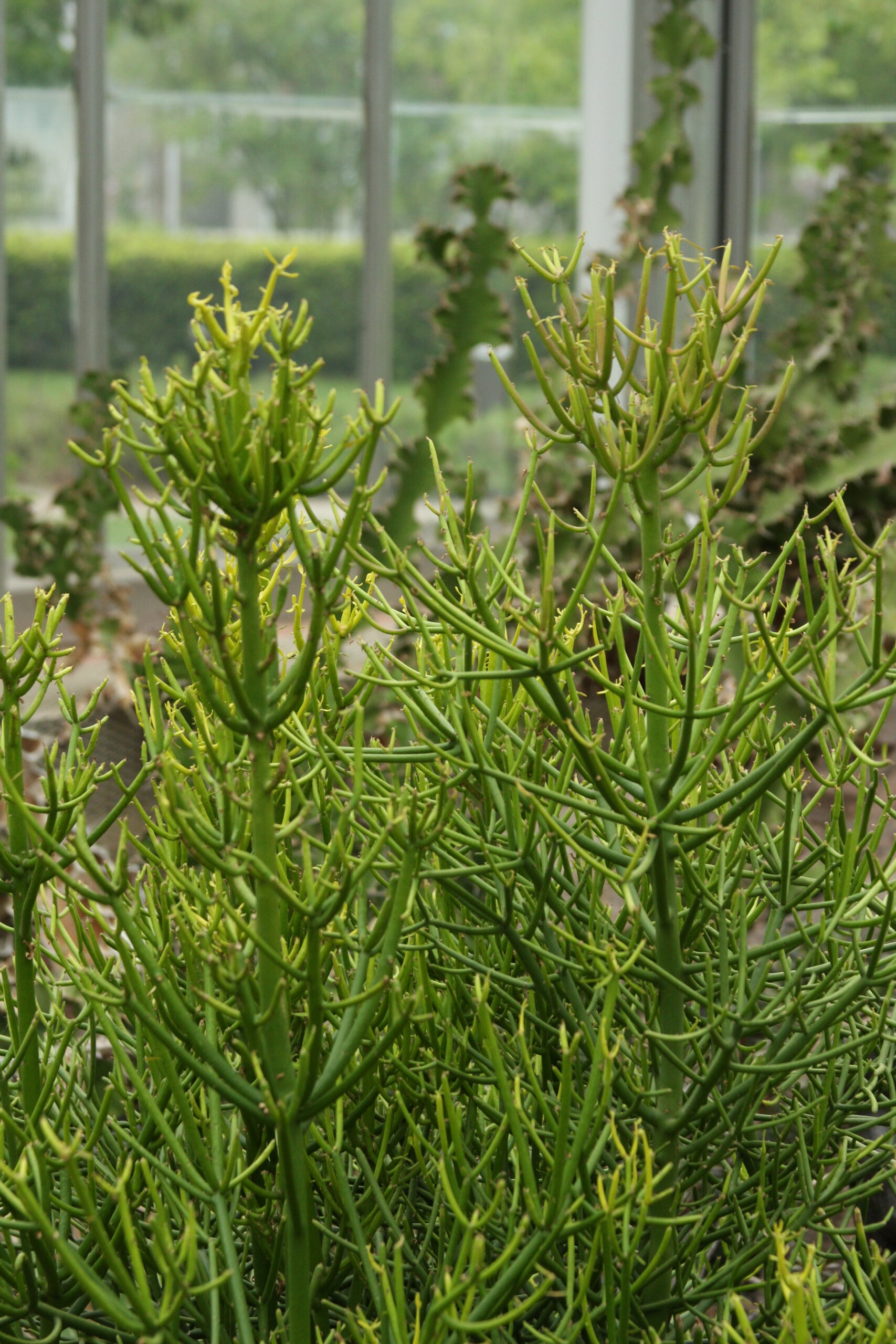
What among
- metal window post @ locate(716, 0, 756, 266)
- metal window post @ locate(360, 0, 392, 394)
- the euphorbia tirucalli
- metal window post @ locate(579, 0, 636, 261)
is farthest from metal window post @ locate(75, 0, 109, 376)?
the euphorbia tirucalli

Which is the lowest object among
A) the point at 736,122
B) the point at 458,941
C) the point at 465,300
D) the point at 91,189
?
the point at 458,941

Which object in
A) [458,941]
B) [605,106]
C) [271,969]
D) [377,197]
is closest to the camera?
[271,969]

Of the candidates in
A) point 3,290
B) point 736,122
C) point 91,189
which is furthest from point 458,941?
point 736,122

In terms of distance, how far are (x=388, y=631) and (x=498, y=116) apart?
339 centimetres

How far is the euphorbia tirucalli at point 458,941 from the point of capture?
334 millimetres

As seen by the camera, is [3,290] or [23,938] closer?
[23,938]

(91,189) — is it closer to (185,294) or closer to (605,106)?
(185,294)

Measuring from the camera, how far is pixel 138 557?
2600mm

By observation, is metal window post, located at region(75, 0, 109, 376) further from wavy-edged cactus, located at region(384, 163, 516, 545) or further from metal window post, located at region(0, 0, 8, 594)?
wavy-edged cactus, located at region(384, 163, 516, 545)

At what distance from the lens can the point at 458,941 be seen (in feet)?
1.53

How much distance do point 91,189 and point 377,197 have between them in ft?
2.28

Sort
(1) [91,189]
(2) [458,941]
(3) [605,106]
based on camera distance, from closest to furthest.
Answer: (2) [458,941], (1) [91,189], (3) [605,106]

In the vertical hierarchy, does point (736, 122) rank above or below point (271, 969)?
above

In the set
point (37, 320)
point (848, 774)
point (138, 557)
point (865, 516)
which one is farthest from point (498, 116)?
point (848, 774)
